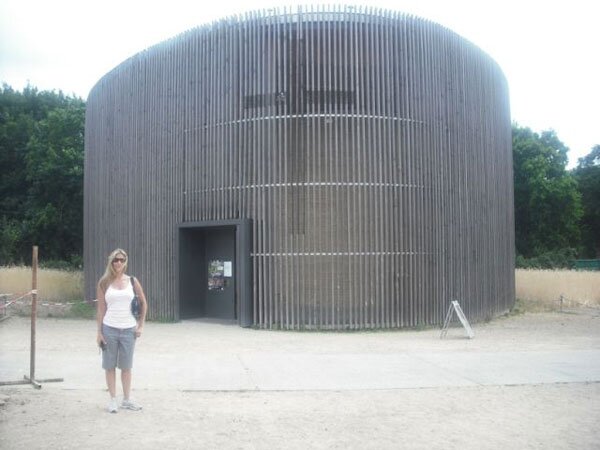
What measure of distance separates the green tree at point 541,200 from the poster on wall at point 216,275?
3448cm

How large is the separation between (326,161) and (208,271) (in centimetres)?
476

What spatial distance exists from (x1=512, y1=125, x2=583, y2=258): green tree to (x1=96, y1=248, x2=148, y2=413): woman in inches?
1722

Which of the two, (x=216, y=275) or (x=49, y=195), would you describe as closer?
(x=216, y=275)

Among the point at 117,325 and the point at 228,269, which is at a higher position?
the point at 228,269

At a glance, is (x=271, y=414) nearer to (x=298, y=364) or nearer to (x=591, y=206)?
(x=298, y=364)

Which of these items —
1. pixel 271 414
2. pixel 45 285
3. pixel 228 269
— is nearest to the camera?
pixel 271 414

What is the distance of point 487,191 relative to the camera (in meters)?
19.6

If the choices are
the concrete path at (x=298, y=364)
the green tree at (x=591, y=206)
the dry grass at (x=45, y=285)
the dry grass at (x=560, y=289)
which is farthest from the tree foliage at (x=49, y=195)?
the green tree at (x=591, y=206)

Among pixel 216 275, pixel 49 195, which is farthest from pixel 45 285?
pixel 49 195

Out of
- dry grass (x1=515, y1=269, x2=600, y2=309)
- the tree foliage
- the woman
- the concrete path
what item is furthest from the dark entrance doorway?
the tree foliage

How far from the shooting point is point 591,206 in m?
58.8

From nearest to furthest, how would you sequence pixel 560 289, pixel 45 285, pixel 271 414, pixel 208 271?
pixel 271 414 < pixel 208 271 < pixel 45 285 < pixel 560 289

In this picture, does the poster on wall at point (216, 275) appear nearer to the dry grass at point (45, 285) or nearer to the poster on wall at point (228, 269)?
the poster on wall at point (228, 269)

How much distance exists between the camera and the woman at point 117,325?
23.5 feet
